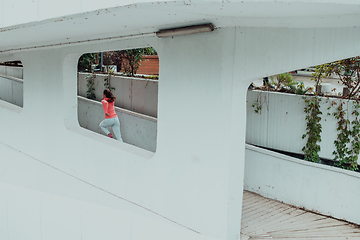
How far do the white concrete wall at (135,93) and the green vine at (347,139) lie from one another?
4.79 metres

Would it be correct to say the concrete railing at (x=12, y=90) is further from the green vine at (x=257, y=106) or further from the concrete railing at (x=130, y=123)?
the green vine at (x=257, y=106)

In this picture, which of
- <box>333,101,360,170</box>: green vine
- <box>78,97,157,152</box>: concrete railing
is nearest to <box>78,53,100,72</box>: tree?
<box>78,97,157,152</box>: concrete railing

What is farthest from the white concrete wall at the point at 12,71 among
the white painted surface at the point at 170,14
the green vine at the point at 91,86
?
the white painted surface at the point at 170,14

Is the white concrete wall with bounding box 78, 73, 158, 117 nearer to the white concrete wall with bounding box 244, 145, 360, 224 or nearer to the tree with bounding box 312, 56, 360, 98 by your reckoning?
the white concrete wall with bounding box 244, 145, 360, 224

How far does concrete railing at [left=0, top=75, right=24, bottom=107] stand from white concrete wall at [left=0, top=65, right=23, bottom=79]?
931 millimetres

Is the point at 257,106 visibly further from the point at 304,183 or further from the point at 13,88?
the point at 13,88

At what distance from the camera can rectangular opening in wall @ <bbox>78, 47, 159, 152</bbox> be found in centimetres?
921

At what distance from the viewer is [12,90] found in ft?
50.0

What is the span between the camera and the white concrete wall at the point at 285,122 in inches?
297

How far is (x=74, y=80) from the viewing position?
26.6 ft

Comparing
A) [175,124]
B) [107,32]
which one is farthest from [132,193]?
[107,32]

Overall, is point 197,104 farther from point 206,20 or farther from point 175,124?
point 206,20

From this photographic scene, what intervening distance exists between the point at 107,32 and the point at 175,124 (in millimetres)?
1923

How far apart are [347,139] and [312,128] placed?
0.71 meters
